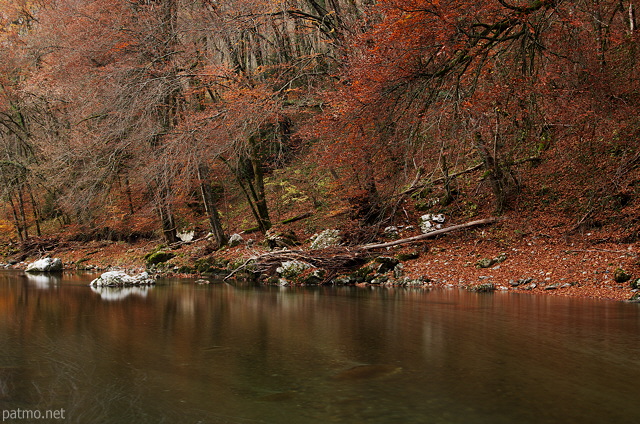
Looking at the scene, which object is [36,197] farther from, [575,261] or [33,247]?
[575,261]

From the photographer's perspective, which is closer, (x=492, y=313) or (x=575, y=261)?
(x=492, y=313)

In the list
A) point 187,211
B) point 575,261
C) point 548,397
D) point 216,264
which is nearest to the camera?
point 548,397

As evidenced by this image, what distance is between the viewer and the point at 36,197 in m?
27.2

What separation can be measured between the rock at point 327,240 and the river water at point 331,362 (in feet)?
18.5

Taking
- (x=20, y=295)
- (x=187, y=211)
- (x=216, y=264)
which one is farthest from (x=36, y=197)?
(x=20, y=295)

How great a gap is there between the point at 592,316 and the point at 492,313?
1.29 m

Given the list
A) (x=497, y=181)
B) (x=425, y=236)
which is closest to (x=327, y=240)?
(x=425, y=236)

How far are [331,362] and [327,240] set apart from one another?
9514 mm

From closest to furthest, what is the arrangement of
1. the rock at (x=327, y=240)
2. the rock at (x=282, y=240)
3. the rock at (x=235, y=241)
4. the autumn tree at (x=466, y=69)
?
the autumn tree at (x=466, y=69) < the rock at (x=327, y=240) < the rock at (x=282, y=240) < the rock at (x=235, y=241)

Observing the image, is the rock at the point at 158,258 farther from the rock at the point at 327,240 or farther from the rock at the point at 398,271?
the rock at the point at 398,271

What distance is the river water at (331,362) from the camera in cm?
347

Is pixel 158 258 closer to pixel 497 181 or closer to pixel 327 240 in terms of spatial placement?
pixel 327 240

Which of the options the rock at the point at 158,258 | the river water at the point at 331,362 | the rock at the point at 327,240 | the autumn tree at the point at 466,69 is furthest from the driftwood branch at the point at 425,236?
the rock at the point at 158,258

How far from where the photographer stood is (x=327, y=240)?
14258 millimetres
